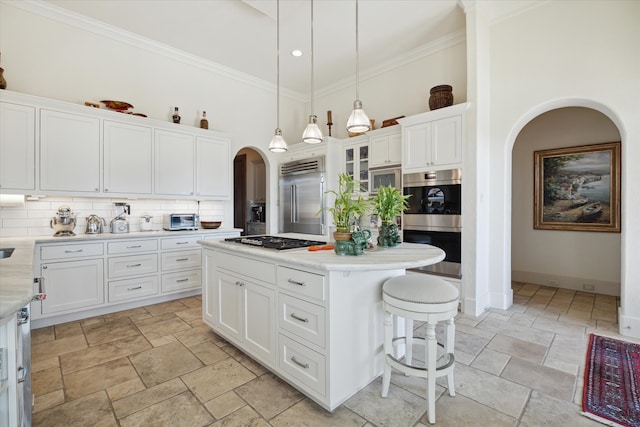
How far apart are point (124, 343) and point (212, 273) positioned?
1035mm

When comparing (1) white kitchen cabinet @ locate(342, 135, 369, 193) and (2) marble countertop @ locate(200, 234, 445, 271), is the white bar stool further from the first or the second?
(1) white kitchen cabinet @ locate(342, 135, 369, 193)

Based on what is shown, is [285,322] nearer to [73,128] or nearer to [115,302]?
[115,302]

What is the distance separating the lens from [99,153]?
3.47 meters

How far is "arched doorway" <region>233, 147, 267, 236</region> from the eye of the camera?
6125 mm

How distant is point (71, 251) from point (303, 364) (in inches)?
116

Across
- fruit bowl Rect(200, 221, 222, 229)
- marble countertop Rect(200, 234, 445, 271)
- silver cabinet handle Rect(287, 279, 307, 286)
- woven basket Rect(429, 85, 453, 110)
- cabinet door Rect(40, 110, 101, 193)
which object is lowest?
silver cabinet handle Rect(287, 279, 307, 286)

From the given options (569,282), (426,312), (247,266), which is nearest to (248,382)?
(247,266)

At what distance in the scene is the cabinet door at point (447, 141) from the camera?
11.2 ft

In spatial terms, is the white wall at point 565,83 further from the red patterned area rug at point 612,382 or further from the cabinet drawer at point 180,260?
the cabinet drawer at point 180,260

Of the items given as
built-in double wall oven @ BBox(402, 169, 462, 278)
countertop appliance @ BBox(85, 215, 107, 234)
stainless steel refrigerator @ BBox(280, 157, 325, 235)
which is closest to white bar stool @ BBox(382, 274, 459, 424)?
built-in double wall oven @ BBox(402, 169, 462, 278)

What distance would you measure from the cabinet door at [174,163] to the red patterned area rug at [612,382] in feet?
15.1

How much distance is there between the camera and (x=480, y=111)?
11.2 feet

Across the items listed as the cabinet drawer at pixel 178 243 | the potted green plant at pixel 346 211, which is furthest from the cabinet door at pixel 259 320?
the cabinet drawer at pixel 178 243

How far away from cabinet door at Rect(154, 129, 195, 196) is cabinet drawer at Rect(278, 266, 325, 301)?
9.36 ft
